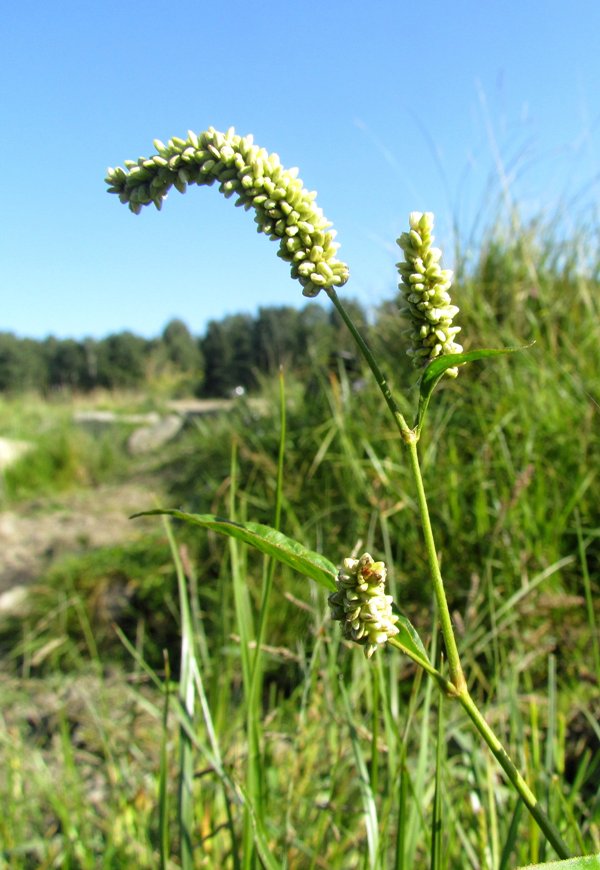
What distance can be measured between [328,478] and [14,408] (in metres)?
11.0

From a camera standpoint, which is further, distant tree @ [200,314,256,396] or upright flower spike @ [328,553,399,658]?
distant tree @ [200,314,256,396]

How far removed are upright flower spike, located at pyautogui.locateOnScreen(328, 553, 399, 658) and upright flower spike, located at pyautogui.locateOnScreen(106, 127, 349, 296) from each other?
0.25m

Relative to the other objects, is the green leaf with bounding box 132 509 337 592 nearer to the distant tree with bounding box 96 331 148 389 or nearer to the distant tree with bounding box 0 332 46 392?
Result: the distant tree with bounding box 96 331 148 389

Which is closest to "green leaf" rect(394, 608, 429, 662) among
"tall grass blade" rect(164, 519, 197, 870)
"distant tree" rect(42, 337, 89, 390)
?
"tall grass blade" rect(164, 519, 197, 870)

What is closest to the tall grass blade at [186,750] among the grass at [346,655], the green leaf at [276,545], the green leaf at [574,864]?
the grass at [346,655]

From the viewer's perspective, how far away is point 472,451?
3223 millimetres

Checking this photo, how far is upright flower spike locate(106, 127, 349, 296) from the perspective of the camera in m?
0.67

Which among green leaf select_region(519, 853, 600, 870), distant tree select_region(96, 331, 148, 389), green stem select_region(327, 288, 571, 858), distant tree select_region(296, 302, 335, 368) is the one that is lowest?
green leaf select_region(519, 853, 600, 870)

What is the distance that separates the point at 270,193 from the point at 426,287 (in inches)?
6.3

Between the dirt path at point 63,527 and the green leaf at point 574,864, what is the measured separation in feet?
13.9

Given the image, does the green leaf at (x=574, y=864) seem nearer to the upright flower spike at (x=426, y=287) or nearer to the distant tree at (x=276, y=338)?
the upright flower spike at (x=426, y=287)

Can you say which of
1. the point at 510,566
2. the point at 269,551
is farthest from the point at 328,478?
the point at 269,551

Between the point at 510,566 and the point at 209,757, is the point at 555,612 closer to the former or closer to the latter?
the point at 510,566

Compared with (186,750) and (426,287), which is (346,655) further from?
(426,287)
